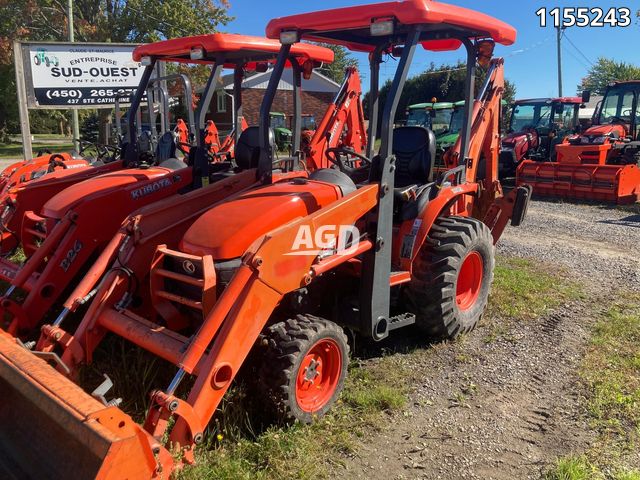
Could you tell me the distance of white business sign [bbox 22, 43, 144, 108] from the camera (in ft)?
37.1

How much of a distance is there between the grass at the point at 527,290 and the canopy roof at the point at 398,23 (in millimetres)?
2414

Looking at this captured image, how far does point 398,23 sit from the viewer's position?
12.0ft

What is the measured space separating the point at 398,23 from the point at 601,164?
9575 mm

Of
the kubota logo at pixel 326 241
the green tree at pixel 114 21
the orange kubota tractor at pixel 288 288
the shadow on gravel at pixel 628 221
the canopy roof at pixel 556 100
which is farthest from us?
the green tree at pixel 114 21

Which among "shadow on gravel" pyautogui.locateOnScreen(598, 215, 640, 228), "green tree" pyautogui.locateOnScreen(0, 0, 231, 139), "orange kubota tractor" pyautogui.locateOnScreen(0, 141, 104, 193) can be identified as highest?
"green tree" pyautogui.locateOnScreen(0, 0, 231, 139)

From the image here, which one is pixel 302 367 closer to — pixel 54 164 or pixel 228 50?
pixel 228 50

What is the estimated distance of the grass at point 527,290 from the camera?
5.29 metres

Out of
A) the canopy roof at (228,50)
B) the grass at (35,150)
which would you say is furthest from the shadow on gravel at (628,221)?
the grass at (35,150)

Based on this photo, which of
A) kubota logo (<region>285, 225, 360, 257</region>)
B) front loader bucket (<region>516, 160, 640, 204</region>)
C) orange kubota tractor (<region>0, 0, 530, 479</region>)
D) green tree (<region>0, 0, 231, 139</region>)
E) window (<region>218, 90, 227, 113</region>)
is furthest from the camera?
window (<region>218, 90, 227, 113</region>)

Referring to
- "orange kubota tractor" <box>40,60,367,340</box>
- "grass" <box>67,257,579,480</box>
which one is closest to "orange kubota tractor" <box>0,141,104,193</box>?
"orange kubota tractor" <box>40,60,367,340</box>

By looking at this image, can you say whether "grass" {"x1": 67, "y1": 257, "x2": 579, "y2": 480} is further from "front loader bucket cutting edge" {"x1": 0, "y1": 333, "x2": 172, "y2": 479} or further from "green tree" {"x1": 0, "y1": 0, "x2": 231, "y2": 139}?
"green tree" {"x1": 0, "y1": 0, "x2": 231, "y2": 139}

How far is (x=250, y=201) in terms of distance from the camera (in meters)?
3.75

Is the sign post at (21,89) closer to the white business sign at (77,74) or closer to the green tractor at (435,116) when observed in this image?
the white business sign at (77,74)

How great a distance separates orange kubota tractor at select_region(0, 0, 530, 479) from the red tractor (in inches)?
369
